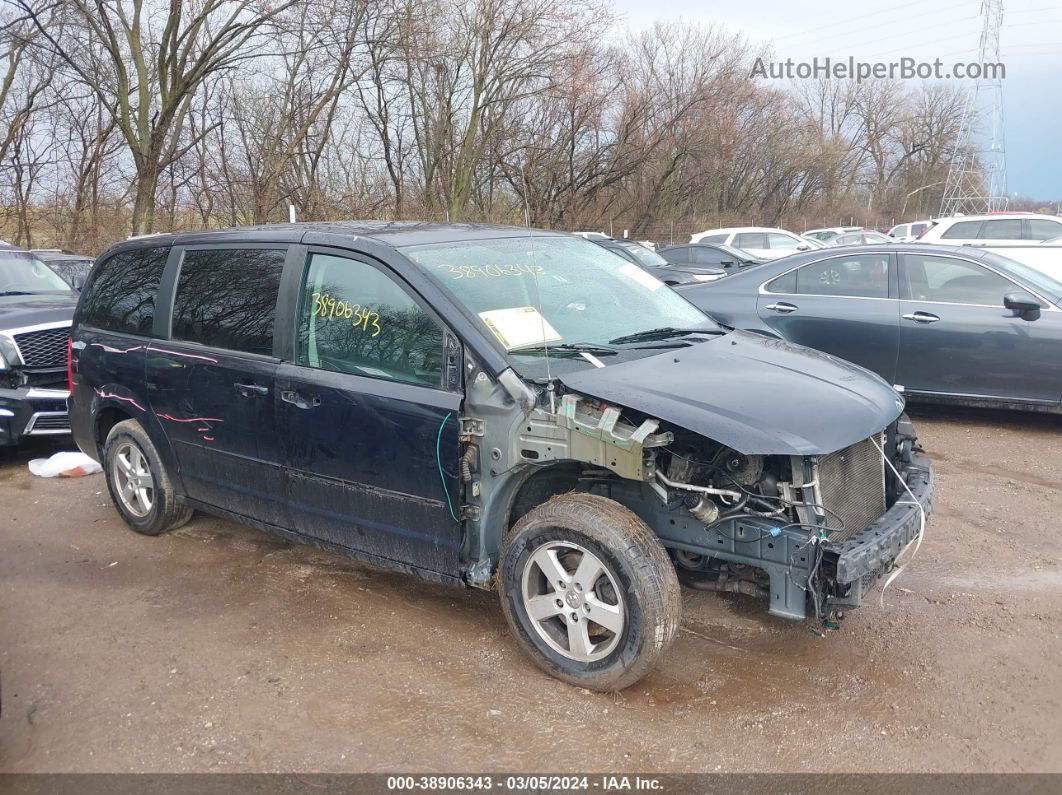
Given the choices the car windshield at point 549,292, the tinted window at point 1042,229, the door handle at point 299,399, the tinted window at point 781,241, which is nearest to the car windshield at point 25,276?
the door handle at point 299,399

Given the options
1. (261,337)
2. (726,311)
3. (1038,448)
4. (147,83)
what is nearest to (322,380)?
(261,337)

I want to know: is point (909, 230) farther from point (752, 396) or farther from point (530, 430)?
point (530, 430)

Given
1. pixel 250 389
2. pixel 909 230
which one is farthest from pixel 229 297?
pixel 909 230

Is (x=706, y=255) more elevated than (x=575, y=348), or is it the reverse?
(x=706, y=255)

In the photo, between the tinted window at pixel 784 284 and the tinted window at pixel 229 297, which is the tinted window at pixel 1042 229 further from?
the tinted window at pixel 229 297

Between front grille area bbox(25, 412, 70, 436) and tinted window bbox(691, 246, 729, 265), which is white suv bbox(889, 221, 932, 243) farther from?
front grille area bbox(25, 412, 70, 436)

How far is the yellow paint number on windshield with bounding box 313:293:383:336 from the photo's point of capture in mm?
3818

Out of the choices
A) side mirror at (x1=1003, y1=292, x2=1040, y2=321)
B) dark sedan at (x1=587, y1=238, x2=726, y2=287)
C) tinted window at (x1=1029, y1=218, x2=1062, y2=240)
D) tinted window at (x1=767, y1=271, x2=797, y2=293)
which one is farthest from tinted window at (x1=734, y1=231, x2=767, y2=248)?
side mirror at (x1=1003, y1=292, x2=1040, y2=321)

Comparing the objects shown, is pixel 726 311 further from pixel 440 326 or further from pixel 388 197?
pixel 388 197

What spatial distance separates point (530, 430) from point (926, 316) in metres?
5.13

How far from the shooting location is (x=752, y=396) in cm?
329

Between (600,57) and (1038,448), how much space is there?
86.8 feet

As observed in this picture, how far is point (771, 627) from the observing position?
12.9ft

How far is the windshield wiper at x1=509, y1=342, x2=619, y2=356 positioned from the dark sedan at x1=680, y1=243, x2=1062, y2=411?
376 centimetres
